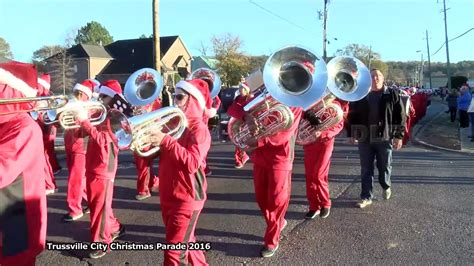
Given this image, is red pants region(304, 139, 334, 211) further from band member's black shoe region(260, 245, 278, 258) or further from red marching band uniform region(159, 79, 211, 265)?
red marching band uniform region(159, 79, 211, 265)

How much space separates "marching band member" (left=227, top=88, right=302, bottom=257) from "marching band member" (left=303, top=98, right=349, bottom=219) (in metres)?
1.01

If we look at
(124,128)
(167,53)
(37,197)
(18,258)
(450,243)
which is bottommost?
(450,243)

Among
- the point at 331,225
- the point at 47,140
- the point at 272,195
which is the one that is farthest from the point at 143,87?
the point at 331,225

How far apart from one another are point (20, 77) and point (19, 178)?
2.07 ft

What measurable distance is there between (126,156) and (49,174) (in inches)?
142

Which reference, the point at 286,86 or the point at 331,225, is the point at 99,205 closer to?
the point at 286,86

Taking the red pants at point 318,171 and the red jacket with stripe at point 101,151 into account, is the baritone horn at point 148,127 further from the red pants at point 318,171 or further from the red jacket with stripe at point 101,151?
the red pants at point 318,171

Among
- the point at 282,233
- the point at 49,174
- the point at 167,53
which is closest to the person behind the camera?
the point at 282,233

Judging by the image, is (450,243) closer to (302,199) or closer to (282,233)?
(282,233)

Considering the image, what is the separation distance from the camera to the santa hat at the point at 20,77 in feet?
8.70

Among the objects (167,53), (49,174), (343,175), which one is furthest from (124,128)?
(167,53)

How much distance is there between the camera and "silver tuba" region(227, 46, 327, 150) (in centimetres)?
421

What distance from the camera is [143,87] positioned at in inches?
281

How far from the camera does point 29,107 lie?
8.86 ft
